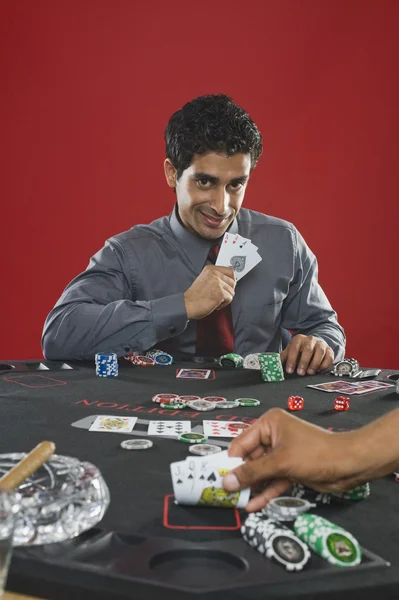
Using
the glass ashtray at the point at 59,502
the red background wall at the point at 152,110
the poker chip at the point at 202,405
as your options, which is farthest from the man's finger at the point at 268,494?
the red background wall at the point at 152,110

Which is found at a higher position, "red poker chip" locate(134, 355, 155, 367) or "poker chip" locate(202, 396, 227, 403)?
"poker chip" locate(202, 396, 227, 403)

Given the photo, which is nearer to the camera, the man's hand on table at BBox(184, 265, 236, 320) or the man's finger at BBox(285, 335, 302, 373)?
the man's finger at BBox(285, 335, 302, 373)

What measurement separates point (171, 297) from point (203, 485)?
1.63 m

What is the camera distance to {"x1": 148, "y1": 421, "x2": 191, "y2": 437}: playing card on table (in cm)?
164

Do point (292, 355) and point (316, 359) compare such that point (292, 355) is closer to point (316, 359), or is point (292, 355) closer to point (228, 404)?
point (316, 359)

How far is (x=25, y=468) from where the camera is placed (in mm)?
1037

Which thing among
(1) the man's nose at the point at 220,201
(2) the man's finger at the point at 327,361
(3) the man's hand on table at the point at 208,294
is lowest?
(2) the man's finger at the point at 327,361

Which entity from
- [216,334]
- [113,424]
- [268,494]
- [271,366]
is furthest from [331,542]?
[216,334]

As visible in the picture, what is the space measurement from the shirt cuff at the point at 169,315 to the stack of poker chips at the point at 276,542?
5.51ft

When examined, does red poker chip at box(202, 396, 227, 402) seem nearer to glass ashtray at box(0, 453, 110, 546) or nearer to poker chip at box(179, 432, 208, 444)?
poker chip at box(179, 432, 208, 444)

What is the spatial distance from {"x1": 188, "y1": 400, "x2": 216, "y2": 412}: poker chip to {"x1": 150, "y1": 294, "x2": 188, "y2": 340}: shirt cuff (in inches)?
31.0

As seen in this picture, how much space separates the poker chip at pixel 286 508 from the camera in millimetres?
1123

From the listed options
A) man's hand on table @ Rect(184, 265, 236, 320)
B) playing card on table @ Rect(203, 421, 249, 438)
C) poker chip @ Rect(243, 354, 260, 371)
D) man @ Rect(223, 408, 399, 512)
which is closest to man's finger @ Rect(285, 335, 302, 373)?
poker chip @ Rect(243, 354, 260, 371)

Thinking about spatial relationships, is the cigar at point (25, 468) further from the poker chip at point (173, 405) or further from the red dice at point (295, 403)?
the red dice at point (295, 403)
